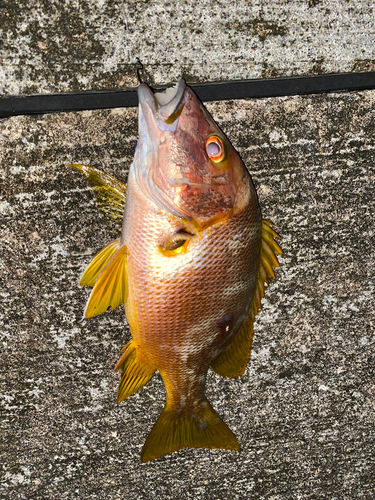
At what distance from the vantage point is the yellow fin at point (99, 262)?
4.62 ft

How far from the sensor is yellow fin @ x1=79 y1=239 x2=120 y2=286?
1.41 m

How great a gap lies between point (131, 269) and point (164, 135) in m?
0.46

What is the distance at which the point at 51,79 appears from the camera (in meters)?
1.57

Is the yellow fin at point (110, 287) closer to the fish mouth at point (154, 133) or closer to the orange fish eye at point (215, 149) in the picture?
the fish mouth at point (154, 133)

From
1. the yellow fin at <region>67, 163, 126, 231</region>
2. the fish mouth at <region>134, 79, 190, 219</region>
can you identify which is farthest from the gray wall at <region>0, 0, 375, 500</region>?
the fish mouth at <region>134, 79, 190, 219</region>

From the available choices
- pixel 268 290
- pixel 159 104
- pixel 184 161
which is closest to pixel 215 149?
pixel 184 161

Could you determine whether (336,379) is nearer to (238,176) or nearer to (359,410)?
(359,410)

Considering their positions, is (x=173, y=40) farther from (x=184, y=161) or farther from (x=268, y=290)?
(x=268, y=290)

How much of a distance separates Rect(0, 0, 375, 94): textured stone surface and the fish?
0.36 metres

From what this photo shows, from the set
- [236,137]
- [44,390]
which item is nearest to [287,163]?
[236,137]

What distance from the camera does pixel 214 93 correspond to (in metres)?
1.64

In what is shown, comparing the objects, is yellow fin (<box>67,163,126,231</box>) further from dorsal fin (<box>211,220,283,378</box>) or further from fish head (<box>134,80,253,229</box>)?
dorsal fin (<box>211,220,283,378</box>)

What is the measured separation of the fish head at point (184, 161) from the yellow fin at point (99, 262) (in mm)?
281

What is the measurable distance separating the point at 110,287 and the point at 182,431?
741 mm
